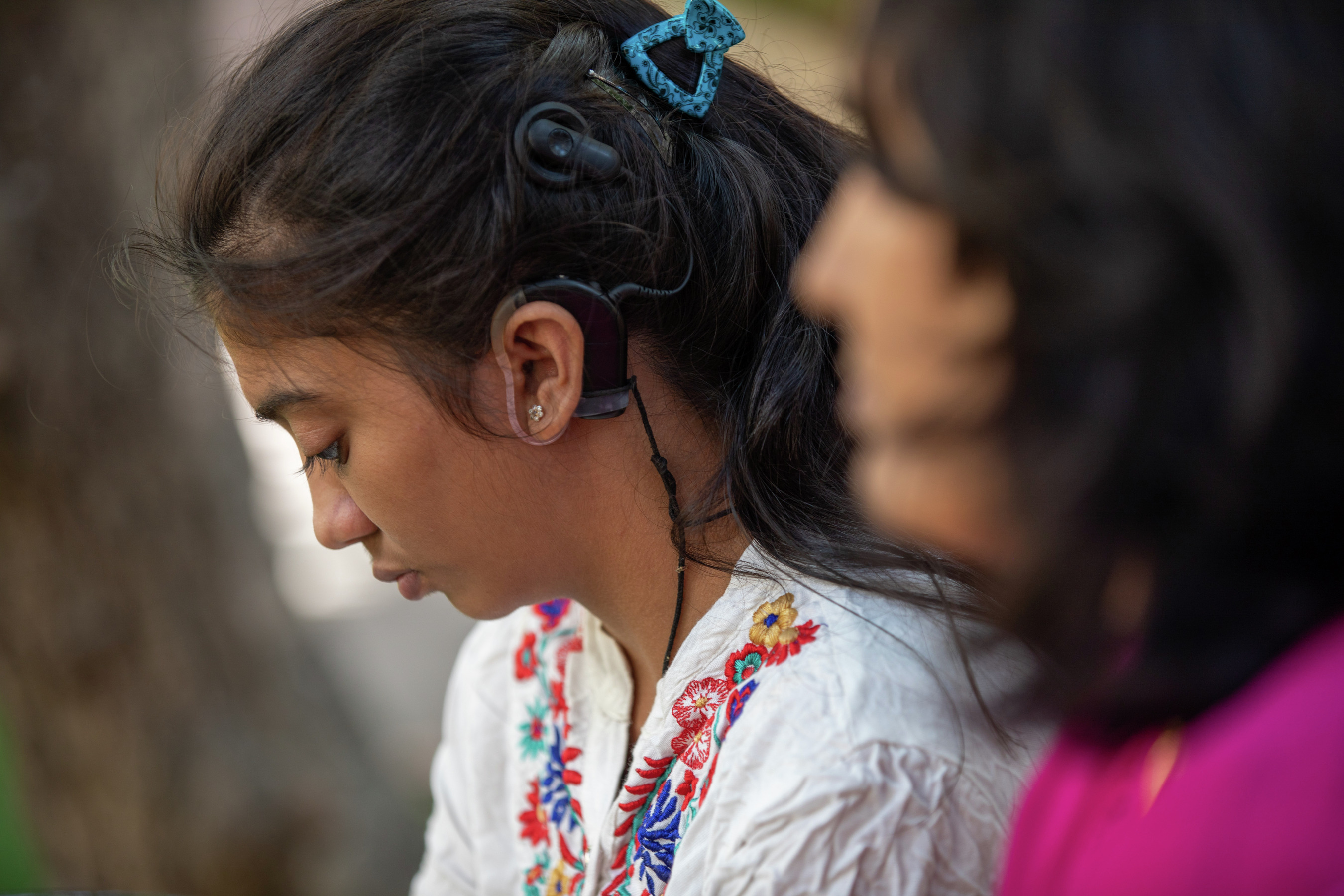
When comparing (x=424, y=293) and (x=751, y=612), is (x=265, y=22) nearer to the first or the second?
(x=424, y=293)

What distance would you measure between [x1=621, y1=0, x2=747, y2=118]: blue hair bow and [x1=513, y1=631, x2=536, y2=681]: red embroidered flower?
778mm

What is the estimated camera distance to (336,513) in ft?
3.61

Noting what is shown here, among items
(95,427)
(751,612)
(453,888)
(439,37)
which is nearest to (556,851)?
(453,888)

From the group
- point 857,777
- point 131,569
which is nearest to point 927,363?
point 857,777

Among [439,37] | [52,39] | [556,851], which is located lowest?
[556,851]

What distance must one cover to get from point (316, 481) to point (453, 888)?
0.70 m

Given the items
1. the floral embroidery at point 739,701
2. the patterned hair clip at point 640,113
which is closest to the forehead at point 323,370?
the patterned hair clip at point 640,113

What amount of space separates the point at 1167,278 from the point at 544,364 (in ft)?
2.16

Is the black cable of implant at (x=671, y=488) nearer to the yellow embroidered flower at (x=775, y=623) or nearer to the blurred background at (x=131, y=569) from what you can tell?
the yellow embroidered flower at (x=775, y=623)

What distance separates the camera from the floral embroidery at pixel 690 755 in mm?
979

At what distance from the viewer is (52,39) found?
6.81 feet

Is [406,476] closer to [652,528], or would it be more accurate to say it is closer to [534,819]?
[652,528]

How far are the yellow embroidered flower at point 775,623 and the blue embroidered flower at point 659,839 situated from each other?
0.63ft

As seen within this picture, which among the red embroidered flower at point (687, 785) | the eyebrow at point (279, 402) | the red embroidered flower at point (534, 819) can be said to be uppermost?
the eyebrow at point (279, 402)
